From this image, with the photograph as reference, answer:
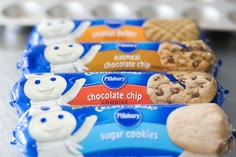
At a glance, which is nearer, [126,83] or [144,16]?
[126,83]

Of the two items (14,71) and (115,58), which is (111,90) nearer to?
(115,58)

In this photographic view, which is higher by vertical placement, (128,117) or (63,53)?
(63,53)

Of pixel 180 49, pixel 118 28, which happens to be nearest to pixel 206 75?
pixel 180 49

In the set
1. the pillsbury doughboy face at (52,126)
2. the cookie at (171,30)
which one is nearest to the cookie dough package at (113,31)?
the cookie at (171,30)

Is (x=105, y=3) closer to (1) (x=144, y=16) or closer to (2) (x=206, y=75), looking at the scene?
(1) (x=144, y=16)

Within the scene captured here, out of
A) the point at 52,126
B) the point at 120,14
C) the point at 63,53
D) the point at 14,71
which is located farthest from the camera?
the point at 120,14

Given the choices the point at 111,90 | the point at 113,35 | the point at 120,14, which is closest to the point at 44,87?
the point at 111,90

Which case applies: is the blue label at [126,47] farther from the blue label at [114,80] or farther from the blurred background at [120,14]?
the blurred background at [120,14]

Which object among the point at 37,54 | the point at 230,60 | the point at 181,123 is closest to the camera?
the point at 181,123
